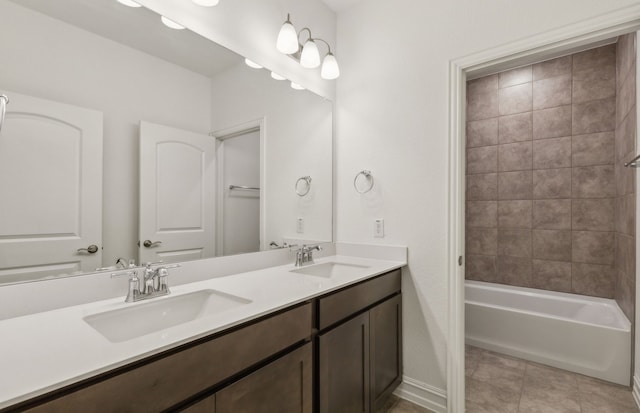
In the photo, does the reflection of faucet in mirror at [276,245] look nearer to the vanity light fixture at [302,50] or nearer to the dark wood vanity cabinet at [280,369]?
the dark wood vanity cabinet at [280,369]

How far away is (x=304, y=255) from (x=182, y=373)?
1.16 m

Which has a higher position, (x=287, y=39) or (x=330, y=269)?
(x=287, y=39)

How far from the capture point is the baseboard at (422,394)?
5.97 feet

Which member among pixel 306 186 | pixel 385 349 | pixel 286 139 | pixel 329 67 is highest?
pixel 329 67

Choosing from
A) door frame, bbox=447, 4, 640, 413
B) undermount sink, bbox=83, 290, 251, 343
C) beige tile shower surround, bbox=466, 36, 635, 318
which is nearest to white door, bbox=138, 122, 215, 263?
undermount sink, bbox=83, 290, 251, 343

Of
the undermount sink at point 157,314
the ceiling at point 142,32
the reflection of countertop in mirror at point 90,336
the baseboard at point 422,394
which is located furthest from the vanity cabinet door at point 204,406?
the baseboard at point 422,394

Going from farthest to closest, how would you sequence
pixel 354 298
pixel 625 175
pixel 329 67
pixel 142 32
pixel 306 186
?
pixel 625 175
pixel 306 186
pixel 329 67
pixel 354 298
pixel 142 32

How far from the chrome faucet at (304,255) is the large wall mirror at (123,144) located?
172 mm

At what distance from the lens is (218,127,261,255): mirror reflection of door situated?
1.62 metres

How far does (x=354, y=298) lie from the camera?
152 centimetres

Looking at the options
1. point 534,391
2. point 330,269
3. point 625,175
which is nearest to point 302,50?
point 330,269

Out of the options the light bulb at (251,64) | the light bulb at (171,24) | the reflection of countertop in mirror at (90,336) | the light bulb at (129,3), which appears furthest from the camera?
the light bulb at (251,64)

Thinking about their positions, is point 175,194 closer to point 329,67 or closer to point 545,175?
point 329,67

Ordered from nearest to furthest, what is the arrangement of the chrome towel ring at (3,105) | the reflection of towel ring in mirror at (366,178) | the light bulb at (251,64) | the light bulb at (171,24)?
the chrome towel ring at (3,105) < the light bulb at (171,24) < the light bulb at (251,64) < the reflection of towel ring in mirror at (366,178)
